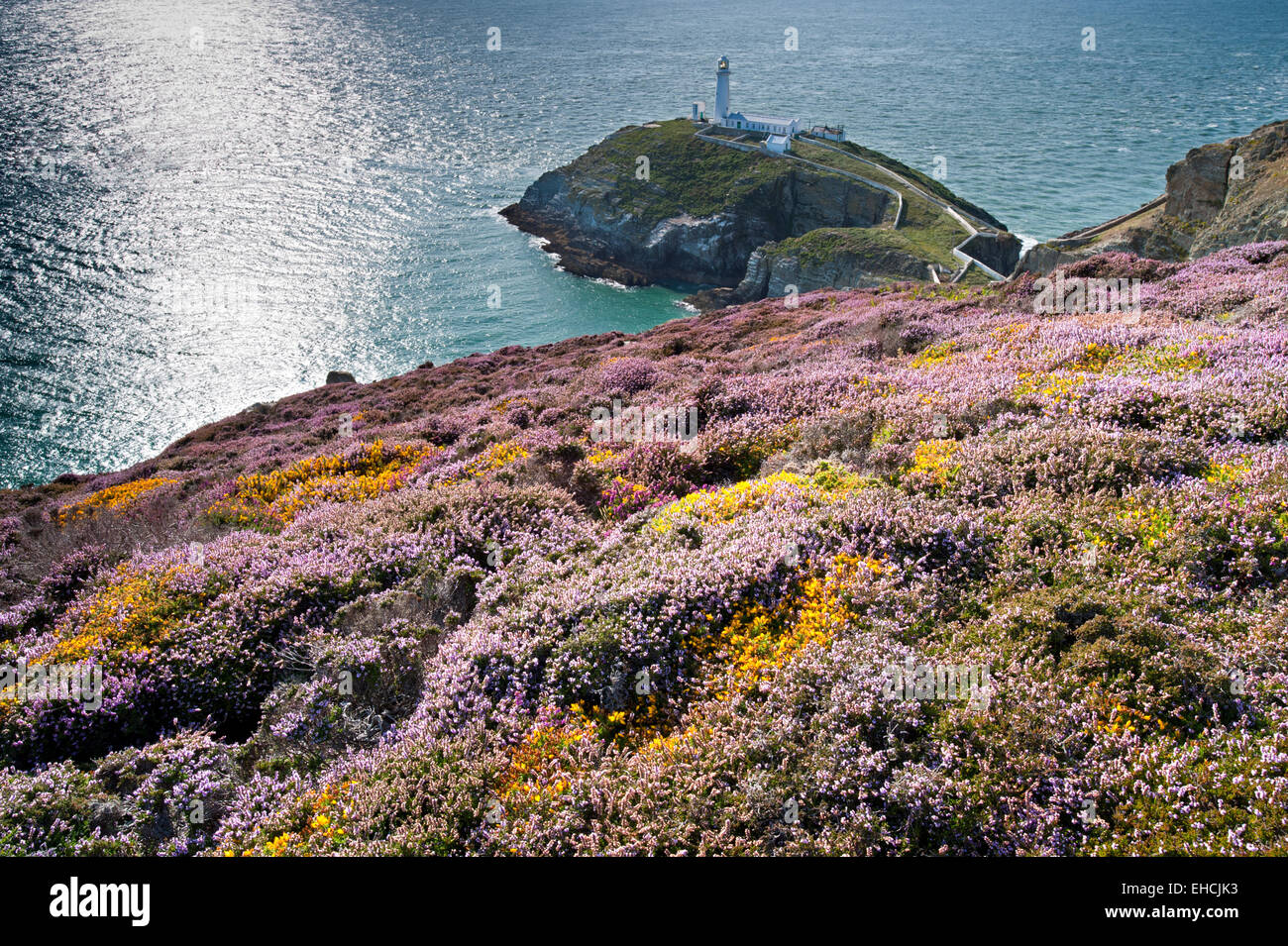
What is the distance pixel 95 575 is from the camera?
41.4 feet

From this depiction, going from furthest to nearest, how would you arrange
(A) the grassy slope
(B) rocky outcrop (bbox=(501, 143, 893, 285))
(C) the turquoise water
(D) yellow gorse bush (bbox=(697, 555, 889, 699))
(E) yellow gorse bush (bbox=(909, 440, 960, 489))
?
(A) the grassy slope
(B) rocky outcrop (bbox=(501, 143, 893, 285))
(C) the turquoise water
(E) yellow gorse bush (bbox=(909, 440, 960, 489))
(D) yellow gorse bush (bbox=(697, 555, 889, 699))

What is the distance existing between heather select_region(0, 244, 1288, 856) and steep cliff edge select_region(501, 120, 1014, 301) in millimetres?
75295

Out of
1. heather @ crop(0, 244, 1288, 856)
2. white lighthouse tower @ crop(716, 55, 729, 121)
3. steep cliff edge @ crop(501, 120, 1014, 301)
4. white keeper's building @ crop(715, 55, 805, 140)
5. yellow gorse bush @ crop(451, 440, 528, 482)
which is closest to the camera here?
heather @ crop(0, 244, 1288, 856)

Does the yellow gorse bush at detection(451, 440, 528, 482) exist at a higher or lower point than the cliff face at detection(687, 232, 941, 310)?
lower

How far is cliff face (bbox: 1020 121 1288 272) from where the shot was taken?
39.6 m

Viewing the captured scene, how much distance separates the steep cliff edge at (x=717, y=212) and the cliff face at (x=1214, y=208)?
31256 mm

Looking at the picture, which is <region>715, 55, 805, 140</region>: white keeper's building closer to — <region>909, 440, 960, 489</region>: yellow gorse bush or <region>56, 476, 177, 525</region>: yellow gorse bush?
<region>56, 476, 177, 525</region>: yellow gorse bush

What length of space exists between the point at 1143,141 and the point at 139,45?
748 ft

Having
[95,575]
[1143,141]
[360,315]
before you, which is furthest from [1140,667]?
[1143,141]

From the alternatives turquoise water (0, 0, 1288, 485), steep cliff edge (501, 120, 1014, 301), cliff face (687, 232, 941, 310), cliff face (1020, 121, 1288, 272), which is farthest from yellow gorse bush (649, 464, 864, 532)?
steep cliff edge (501, 120, 1014, 301)

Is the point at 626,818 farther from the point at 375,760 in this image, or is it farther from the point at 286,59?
the point at 286,59

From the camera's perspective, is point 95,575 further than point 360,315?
No

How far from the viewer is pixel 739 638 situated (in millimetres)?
8094

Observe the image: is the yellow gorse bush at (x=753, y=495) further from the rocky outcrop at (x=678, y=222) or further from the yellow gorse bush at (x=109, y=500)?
the rocky outcrop at (x=678, y=222)
